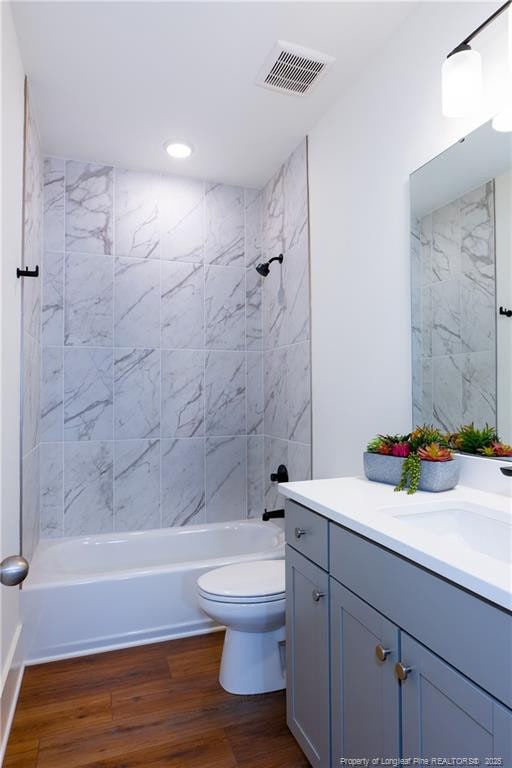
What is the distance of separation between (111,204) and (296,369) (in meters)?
1.57

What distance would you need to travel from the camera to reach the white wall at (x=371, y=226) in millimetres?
1626

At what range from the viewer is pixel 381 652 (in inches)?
38.9

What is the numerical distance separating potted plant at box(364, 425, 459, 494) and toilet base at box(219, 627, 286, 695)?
31.9 inches

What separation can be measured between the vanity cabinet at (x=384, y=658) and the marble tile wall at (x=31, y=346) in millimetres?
1355

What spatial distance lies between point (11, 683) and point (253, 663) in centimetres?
92

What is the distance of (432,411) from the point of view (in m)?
1.61

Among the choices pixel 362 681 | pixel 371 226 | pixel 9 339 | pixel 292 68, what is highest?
pixel 292 68

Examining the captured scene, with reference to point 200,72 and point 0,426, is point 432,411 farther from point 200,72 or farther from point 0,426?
point 200,72

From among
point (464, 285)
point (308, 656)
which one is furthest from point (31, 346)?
point (464, 285)

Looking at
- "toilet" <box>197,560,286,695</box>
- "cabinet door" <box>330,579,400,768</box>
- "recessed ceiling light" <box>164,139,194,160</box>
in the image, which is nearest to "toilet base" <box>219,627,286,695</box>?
"toilet" <box>197,560,286,695</box>

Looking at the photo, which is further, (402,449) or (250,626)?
(250,626)

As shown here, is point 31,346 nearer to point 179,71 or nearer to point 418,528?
point 179,71

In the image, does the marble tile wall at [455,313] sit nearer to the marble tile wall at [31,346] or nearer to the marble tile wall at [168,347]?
the marble tile wall at [168,347]

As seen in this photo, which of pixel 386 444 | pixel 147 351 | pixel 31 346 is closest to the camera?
pixel 386 444
